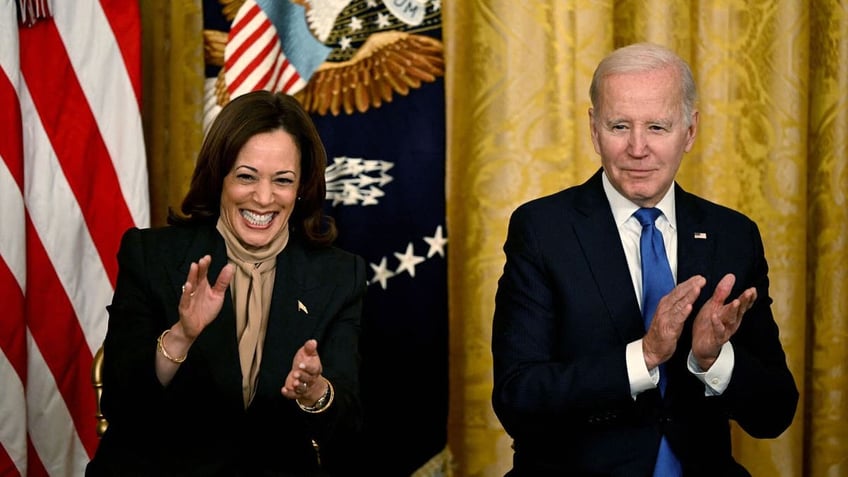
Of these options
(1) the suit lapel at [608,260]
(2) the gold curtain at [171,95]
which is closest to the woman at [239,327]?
(1) the suit lapel at [608,260]

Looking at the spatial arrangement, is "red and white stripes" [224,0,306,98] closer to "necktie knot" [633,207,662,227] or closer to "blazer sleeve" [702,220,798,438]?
"necktie knot" [633,207,662,227]

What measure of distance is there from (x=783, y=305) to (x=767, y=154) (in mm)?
505

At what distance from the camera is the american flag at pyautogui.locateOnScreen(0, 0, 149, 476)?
3047mm

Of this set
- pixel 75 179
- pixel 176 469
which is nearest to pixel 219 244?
pixel 176 469

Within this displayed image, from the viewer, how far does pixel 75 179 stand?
3.22m

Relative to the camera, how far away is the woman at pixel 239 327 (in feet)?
7.92

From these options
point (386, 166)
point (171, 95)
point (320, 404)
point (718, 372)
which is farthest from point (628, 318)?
point (171, 95)

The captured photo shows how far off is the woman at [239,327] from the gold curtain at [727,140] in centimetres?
98

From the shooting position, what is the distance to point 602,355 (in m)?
2.22

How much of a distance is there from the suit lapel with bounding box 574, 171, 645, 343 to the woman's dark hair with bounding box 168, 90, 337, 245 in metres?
0.70

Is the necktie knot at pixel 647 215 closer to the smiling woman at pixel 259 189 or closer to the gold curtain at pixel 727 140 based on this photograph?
the smiling woman at pixel 259 189

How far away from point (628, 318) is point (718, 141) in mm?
1324

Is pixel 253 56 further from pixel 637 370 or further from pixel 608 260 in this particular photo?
pixel 637 370

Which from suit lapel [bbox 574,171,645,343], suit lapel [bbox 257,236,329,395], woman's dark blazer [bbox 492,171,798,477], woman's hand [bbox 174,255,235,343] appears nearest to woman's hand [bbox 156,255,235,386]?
woman's hand [bbox 174,255,235,343]
